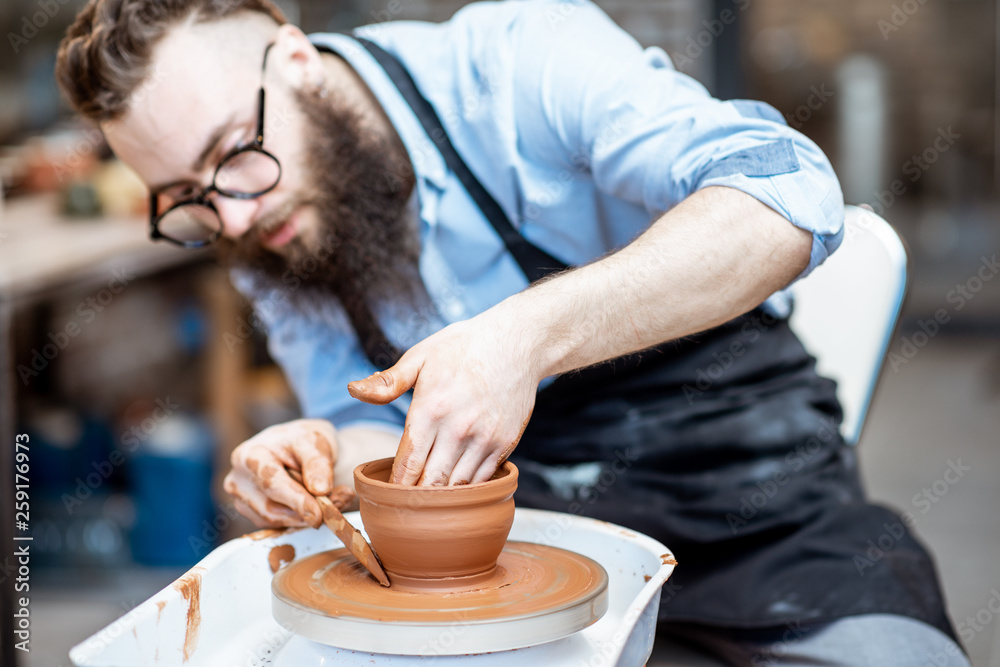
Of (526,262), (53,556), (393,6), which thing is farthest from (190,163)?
(393,6)

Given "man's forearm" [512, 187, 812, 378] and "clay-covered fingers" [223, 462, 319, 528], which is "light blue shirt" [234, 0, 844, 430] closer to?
"man's forearm" [512, 187, 812, 378]

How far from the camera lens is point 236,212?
4.43ft

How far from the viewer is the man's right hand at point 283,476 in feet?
3.43

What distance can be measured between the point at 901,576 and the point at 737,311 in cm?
46

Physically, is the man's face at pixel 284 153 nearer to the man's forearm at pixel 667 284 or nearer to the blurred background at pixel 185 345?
the man's forearm at pixel 667 284

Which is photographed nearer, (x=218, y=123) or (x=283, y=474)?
(x=283, y=474)

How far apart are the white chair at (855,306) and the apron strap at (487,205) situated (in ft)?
1.51
